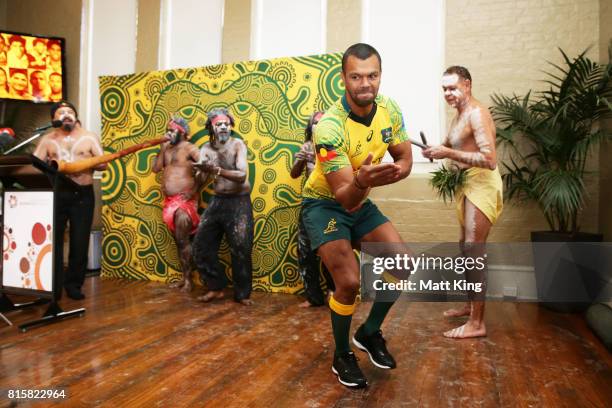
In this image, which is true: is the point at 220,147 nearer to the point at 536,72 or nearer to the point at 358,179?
the point at 358,179

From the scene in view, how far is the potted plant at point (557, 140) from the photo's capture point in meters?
3.66

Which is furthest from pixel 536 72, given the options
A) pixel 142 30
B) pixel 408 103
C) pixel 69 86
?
pixel 69 86

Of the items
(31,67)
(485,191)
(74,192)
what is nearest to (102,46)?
(31,67)

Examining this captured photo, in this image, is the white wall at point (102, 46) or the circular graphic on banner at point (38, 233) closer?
the circular graphic on banner at point (38, 233)

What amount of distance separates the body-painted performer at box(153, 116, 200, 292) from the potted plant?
3006 mm

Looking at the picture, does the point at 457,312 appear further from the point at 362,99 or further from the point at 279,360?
the point at 362,99

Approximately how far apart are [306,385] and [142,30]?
5.23m

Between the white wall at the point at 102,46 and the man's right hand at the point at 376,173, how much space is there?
496cm

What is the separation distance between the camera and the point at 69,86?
617 cm

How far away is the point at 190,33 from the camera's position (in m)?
5.60

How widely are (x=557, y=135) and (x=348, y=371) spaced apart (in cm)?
292

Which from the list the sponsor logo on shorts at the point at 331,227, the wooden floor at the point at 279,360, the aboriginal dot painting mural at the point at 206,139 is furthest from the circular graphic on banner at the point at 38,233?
the sponsor logo on shorts at the point at 331,227

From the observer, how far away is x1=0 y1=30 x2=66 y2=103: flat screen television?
5.79 metres

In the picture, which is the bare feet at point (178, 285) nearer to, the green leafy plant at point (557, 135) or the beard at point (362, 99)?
the beard at point (362, 99)
